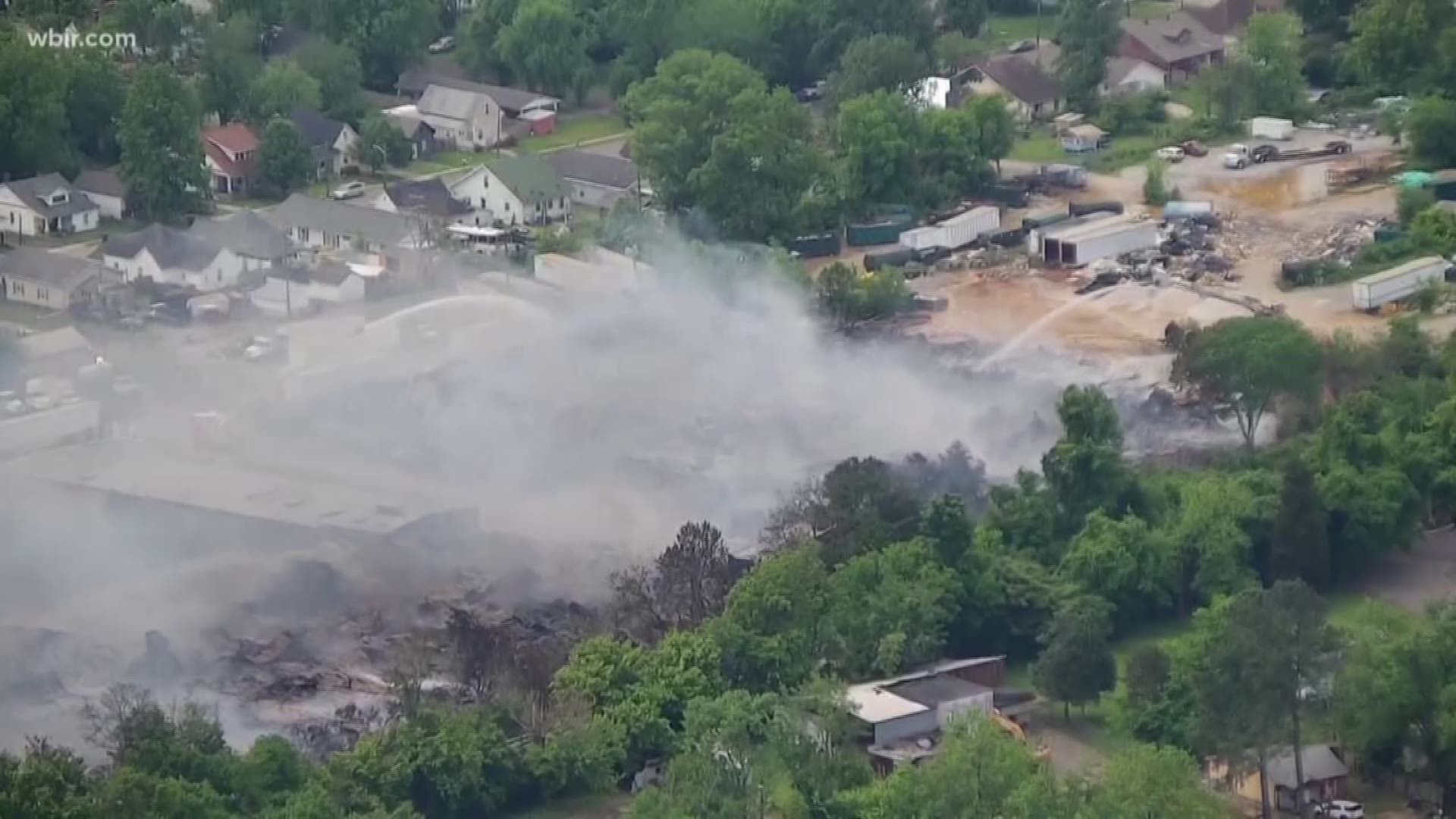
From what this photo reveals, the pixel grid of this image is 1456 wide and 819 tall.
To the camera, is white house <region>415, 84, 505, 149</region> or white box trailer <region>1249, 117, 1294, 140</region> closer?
white box trailer <region>1249, 117, 1294, 140</region>

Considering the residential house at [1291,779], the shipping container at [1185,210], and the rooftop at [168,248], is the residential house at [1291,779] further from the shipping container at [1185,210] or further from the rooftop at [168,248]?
the rooftop at [168,248]

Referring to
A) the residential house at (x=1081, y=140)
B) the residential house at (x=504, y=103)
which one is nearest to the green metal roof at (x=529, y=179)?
the residential house at (x=504, y=103)

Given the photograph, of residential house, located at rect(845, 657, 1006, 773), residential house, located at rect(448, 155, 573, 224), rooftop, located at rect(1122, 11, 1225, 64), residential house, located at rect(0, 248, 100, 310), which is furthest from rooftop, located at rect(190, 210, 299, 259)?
rooftop, located at rect(1122, 11, 1225, 64)

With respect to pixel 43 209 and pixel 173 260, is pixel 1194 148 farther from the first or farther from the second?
pixel 43 209

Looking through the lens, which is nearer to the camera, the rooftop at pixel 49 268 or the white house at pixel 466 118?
the rooftop at pixel 49 268

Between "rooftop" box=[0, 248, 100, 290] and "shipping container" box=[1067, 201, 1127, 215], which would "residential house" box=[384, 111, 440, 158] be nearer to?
"rooftop" box=[0, 248, 100, 290]

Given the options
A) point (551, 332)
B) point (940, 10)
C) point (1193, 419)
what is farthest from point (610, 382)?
point (940, 10)

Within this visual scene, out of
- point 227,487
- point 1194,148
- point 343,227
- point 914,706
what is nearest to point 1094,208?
point 1194,148
